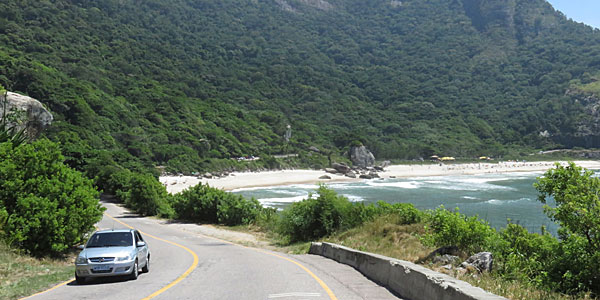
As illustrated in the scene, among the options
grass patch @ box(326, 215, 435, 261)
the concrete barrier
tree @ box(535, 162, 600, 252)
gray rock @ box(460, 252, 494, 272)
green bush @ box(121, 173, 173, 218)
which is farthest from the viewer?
green bush @ box(121, 173, 173, 218)

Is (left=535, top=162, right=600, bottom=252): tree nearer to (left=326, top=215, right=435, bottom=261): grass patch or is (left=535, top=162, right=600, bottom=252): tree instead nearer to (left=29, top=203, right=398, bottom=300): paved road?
(left=29, top=203, right=398, bottom=300): paved road

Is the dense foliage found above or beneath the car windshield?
beneath

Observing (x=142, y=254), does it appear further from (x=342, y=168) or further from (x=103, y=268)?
(x=342, y=168)

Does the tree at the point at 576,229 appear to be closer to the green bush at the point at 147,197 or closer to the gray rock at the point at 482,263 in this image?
the gray rock at the point at 482,263

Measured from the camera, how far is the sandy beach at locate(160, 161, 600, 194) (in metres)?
79.9

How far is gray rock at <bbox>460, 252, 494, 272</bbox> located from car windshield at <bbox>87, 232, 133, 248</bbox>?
345 inches

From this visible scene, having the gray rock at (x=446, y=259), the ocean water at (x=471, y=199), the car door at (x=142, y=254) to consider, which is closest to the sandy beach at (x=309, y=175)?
the ocean water at (x=471, y=199)

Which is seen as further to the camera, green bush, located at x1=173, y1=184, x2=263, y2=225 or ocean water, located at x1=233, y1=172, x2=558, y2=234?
ocean water, located at x1=233, y1=172, x2=558, y2=234

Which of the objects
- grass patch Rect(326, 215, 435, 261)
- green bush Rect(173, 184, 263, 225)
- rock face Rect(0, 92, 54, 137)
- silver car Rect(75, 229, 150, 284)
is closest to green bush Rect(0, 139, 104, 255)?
→ silver car Rect(75, 229, 150, 284)

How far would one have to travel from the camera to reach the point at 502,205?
1993 inches

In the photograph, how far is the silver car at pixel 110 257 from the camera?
1074cm

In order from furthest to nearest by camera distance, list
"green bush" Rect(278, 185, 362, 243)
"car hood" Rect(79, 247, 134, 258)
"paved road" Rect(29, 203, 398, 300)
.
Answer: "green bush" Rect(278, 185, 362, 243) < "car hood" Rect(79, 247, 134, 258) < "paved road" Rect(29, 203, 398, 300)

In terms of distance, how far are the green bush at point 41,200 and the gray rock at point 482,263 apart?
12.2m

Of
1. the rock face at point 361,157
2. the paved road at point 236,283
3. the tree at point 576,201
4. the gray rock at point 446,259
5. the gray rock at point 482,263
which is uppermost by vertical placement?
the rock face at point 361,157
